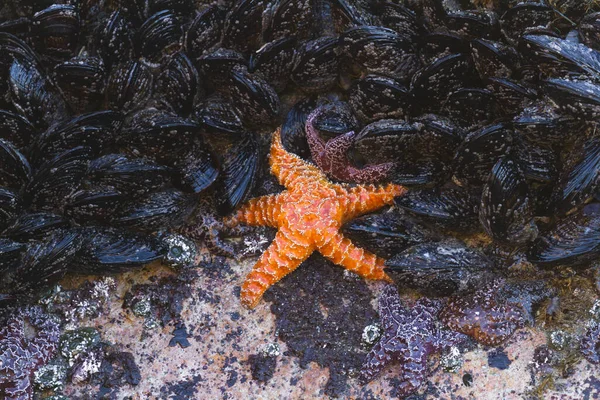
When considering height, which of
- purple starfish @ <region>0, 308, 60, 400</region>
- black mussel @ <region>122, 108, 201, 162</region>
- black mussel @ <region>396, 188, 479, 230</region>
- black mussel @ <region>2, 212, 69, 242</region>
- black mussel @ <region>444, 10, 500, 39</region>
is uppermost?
black mussel @ <region>444, 10, 500, 39</region>

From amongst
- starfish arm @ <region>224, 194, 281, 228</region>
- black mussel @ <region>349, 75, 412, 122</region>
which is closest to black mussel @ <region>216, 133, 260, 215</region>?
starfish arm @ <region>224, 194, 281, 228</region>

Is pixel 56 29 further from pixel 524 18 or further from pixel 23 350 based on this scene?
pixel 524 18

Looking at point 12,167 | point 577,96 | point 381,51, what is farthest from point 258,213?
point 577,96

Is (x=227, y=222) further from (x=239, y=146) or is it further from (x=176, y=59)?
(x=176, y=59)

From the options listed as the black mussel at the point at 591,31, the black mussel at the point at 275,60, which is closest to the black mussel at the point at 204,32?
the black mussel at the point at 275,60

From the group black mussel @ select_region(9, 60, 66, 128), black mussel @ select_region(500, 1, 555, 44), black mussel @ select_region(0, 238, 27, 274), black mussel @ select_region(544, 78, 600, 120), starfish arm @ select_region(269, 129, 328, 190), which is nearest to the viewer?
black mussel @ select_region(544, 78, 600, 120)

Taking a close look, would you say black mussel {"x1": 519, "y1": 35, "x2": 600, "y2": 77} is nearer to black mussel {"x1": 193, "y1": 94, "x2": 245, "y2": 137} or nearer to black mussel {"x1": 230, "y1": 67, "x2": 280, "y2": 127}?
black mussel {"x1": 230, "y1": 67, "x2": 280, "y2": 127}
